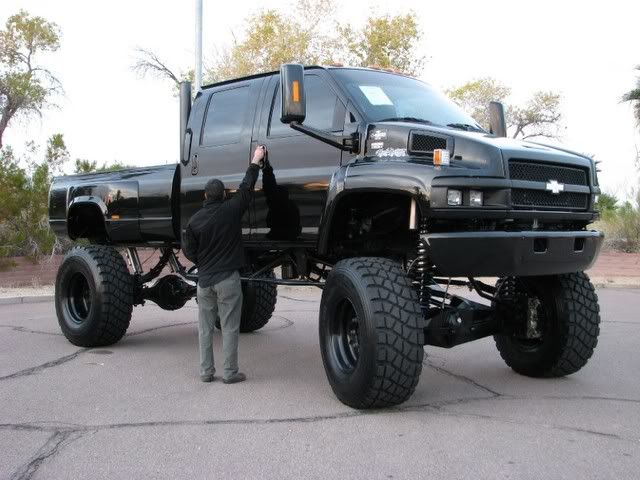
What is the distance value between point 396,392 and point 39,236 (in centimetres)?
1115

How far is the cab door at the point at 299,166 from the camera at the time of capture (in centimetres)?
595

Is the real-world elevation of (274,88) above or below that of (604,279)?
above

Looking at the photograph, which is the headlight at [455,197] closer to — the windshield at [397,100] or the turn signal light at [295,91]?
the windshield at [397,100]

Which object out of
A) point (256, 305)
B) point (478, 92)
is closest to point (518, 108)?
point (478, 92)

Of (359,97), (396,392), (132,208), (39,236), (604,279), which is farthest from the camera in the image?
(604,279)

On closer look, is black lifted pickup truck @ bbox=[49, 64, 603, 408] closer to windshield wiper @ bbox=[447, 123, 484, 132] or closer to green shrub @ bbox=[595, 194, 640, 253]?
windshield wiper @ bbox=[447, 123, 484, 132]

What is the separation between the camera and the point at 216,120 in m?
7.22

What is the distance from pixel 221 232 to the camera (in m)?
6.23

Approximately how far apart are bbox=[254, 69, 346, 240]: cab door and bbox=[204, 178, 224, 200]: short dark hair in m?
0.33

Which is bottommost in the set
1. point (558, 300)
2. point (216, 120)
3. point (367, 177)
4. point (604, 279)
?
point (604, 279)

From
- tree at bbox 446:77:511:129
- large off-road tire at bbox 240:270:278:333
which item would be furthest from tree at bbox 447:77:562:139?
large off-road tire at bbox 240:270:278:333

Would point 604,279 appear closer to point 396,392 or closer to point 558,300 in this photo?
point 558,300

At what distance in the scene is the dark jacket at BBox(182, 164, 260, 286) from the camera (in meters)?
6.17

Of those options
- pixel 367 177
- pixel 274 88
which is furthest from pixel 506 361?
pixel 274 88
